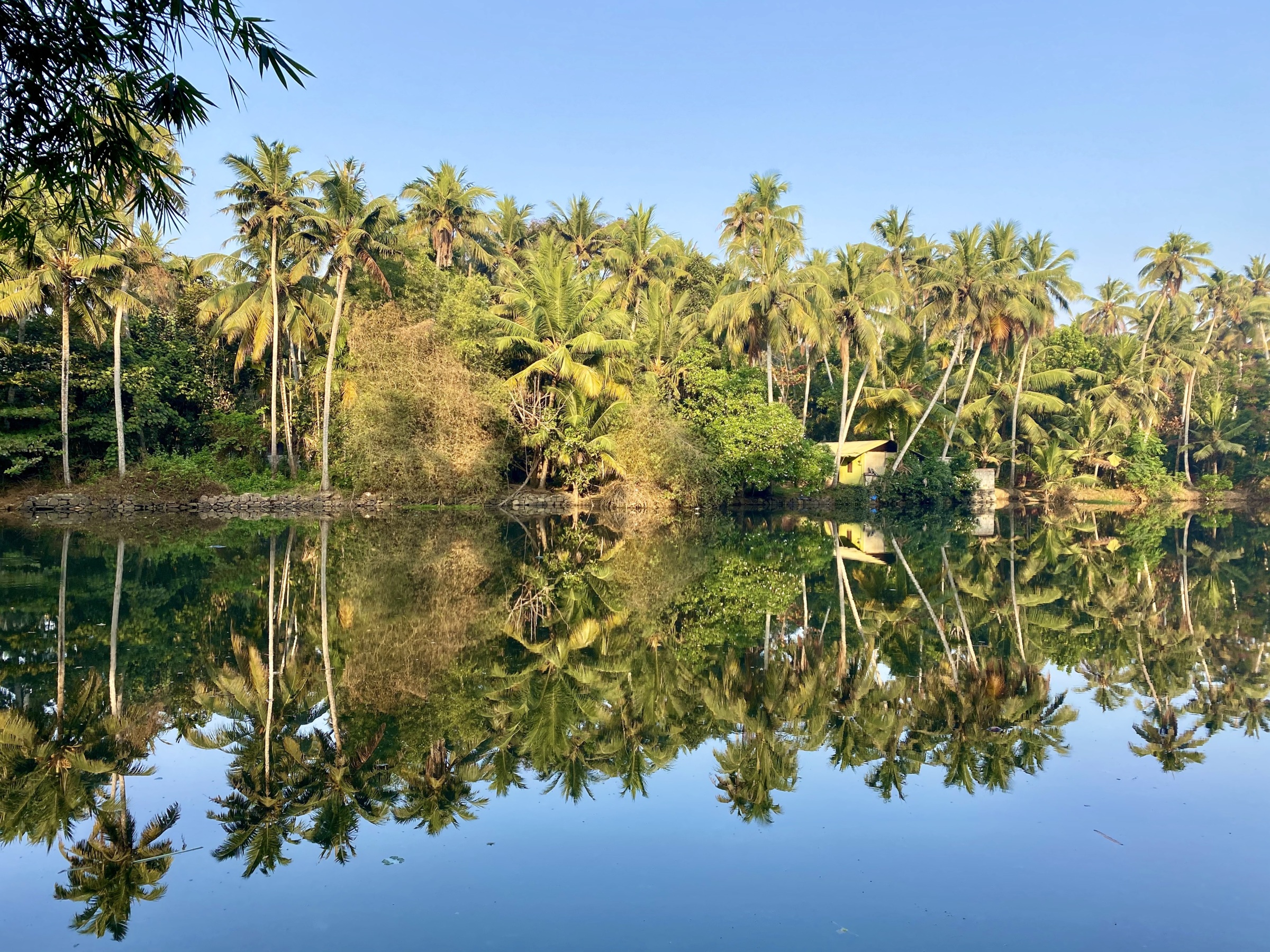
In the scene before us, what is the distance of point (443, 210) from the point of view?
42156 mm

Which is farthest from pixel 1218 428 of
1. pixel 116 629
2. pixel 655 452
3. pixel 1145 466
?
pixel 116 629

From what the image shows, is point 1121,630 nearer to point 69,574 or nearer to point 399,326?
point 69,574

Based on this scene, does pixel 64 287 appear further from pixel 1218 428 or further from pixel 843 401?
pixel 1218 428

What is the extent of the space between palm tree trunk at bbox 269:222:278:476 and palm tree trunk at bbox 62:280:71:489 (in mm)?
6522

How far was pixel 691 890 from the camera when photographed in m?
4.66

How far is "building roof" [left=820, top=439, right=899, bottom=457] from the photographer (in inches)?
1743

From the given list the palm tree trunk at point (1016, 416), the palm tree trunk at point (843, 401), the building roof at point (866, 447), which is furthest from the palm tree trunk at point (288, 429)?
the palm tree trunk at point (1016, 416)

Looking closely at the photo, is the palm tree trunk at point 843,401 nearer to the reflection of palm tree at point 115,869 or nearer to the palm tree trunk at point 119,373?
the palm tree trunk at point 119,373

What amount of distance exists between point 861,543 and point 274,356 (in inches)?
895

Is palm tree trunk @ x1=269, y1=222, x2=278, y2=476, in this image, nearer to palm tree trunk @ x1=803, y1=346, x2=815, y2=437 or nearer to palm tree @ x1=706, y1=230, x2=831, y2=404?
palm tree @ x1=706, y1=230, x2=831, y2=404

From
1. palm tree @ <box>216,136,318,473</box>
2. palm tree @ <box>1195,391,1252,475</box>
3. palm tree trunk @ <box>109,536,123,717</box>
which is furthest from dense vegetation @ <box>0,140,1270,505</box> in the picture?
palm tree trunk @ <box>109,536,123,717</box>

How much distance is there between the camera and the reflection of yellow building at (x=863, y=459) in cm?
4384

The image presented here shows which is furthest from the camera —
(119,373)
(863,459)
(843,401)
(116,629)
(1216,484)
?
(1216,484)

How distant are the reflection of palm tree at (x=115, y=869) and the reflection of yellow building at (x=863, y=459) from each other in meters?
39.4
